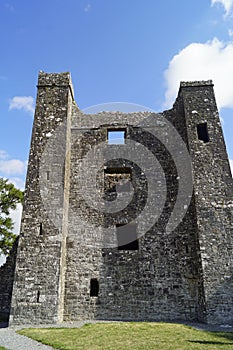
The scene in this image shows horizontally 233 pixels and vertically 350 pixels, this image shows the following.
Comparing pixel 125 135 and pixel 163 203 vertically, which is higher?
pixel 125 135

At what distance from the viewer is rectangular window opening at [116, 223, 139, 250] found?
11.6 m

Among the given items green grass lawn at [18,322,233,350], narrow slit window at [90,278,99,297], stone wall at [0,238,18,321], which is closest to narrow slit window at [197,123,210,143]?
narrow slit window at [90,278,99,297]

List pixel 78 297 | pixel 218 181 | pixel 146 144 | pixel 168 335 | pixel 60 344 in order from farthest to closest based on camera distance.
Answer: pixel 146 144 < pixel 218 181 < pixel 78 297 < pixel 168 335 < pixel 60 344

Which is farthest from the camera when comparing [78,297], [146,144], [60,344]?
[146,144]

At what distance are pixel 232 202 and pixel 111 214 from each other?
4.63 m

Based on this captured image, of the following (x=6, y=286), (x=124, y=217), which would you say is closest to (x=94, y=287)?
(x=124, y=217)

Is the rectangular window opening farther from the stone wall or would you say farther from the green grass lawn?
the stone wall

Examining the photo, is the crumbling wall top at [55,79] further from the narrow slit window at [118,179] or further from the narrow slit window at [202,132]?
the narrow slit window at [202,132]

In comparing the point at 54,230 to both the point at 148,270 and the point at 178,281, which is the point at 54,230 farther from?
the point at 178,281

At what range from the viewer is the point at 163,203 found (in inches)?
468

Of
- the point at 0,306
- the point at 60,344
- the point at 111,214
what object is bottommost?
the point at 60,344

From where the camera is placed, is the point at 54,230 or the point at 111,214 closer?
the point at 54,230

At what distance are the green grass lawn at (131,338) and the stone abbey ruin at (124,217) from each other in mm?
1868

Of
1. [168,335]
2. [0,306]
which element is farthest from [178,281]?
[0,306]
